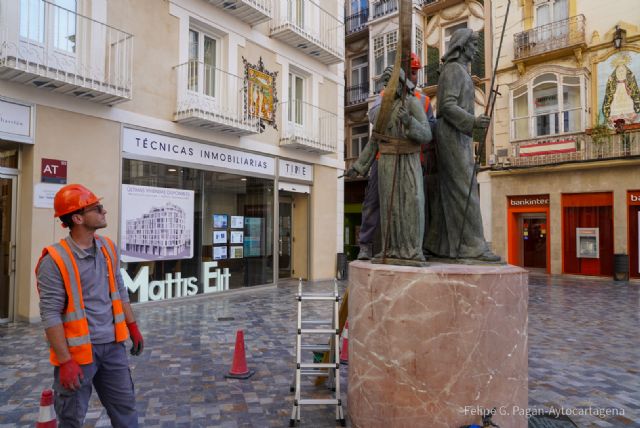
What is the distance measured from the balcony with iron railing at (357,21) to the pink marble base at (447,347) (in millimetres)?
21346

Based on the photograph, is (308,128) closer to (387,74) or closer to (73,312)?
(387,74)

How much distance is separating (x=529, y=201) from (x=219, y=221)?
1213cm

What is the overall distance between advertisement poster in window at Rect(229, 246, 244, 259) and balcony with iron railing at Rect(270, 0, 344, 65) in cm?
596

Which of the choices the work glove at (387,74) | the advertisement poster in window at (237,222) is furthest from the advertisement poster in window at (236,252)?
the work glove at (387,74)

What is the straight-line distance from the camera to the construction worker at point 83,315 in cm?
268

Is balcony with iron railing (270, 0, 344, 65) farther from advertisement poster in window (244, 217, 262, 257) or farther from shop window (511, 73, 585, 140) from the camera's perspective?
shop window (511, 73, 585, 140)

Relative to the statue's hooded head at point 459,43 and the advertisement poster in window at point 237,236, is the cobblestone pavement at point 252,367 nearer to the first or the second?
the advertisement poster in window at point 237,236

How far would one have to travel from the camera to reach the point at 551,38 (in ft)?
56.4

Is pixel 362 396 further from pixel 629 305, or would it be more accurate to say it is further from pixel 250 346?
pixel 629 305

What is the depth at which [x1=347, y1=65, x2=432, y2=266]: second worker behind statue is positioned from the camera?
3770 mm

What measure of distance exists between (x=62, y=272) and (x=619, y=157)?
55.9 feet

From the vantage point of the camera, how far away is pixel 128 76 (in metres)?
9.26

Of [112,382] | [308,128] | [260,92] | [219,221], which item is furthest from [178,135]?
[112,382]

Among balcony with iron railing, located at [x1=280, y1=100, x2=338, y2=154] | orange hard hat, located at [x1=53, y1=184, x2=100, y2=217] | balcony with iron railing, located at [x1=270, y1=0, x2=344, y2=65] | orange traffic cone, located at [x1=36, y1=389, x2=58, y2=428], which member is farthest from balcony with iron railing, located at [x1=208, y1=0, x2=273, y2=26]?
orange traffic cone, located at [x1=36, y1=389, x2=58, y2=428]
